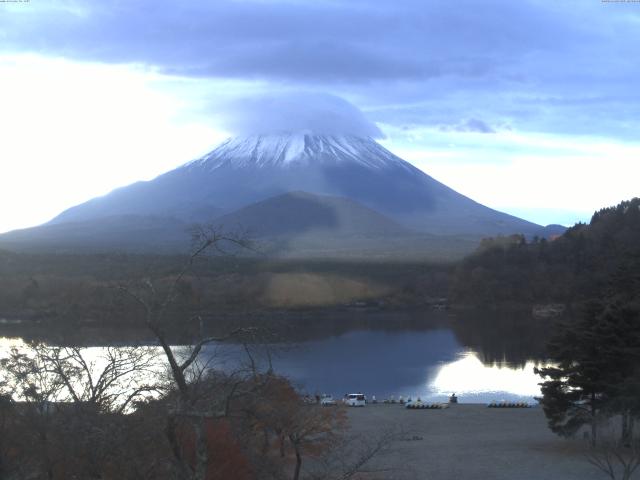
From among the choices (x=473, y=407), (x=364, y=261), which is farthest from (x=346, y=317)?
(x=473, y=407)

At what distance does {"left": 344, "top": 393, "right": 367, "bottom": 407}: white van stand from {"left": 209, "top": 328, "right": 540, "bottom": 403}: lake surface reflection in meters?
0.81

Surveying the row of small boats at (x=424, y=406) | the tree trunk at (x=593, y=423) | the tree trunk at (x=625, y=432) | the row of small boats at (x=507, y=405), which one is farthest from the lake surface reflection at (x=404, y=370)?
the tree trunk at (x=625, y=432)

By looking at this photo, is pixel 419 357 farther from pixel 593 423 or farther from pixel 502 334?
pixel 593 423

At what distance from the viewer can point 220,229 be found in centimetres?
425

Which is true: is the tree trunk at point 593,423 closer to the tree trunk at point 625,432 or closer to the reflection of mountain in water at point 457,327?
the tree trunk at point 625,432

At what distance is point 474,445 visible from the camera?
38.8 feet

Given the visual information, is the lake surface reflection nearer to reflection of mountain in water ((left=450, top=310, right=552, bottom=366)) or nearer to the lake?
the lake

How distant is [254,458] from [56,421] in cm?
136

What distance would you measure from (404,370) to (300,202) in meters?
56.6

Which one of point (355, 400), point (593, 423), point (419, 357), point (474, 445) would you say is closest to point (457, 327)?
point (419, 357)

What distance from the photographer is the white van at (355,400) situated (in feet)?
52.5

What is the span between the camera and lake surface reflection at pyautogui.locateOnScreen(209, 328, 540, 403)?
728 inches

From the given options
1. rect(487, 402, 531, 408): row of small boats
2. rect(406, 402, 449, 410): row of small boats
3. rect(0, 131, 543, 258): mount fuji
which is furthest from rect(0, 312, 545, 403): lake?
rect(0, 131, 543, 258): mount fuji

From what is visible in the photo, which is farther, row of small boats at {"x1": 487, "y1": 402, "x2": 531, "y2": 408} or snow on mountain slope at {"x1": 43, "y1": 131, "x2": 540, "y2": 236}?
snow on mountain slope at {"x1": 43, "y1": 131, "x2": 540, "y2": 236}
